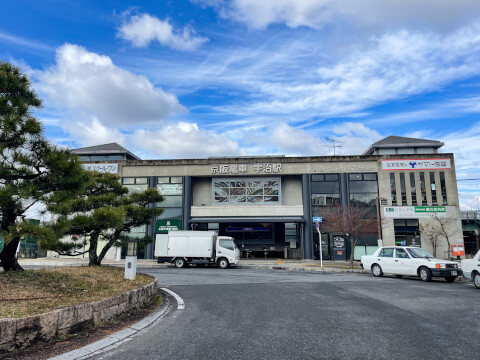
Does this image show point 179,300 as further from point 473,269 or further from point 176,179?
point 176,179

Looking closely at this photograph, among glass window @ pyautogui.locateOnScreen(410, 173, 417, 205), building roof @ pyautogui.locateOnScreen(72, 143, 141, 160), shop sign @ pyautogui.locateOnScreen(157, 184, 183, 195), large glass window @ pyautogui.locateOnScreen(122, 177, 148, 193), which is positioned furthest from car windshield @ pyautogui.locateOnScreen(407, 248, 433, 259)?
building roof @ pyautogui.locateOnScreen(72, 143, 141, 160)

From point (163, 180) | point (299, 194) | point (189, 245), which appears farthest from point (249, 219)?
point (163, 180)

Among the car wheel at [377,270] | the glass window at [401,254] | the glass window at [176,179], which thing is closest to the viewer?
the glass window at [401,254]

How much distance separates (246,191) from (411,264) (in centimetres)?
1823

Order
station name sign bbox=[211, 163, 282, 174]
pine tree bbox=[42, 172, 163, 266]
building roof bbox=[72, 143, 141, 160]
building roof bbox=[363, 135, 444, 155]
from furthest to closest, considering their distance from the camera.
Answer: building roof bbox=[72, 143, 141, 160] < building roof bbox=[363, 135, 444, 155] < station name sign bbox=[211, 163, 282, 174] < pine tree bbox=[42, 172, 163, 266]

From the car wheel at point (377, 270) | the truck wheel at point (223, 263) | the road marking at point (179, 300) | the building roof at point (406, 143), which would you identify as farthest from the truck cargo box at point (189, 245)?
the building roof at point (406, 143)

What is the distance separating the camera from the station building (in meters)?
28.2

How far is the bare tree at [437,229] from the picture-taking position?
27484 mm

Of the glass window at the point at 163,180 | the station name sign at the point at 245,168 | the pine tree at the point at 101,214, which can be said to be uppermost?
the station name sign at the point at 245,168

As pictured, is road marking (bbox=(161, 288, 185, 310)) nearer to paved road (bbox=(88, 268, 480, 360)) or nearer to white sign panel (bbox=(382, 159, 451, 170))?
paved road (bbox=(88, 268, 480, 360))

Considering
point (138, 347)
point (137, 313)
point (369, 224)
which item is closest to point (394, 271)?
point (369, 224)

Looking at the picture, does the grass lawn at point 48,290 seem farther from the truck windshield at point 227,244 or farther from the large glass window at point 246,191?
the large glass window at point 246,191

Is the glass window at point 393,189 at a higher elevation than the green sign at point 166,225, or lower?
higher

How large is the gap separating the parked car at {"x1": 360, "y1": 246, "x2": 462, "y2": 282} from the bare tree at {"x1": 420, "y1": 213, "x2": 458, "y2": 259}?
1472cm
